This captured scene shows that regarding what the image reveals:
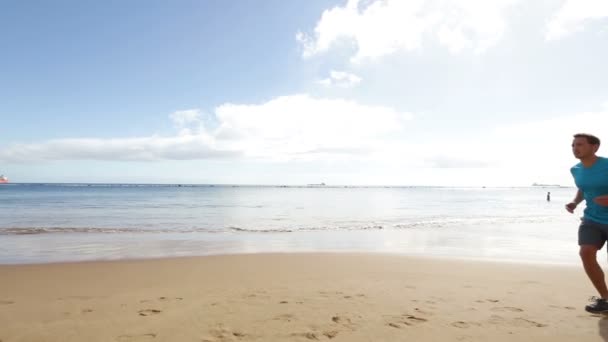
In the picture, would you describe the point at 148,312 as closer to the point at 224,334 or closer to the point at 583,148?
the point at 224,334

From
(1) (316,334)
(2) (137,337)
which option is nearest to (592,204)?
(1) (316,334)

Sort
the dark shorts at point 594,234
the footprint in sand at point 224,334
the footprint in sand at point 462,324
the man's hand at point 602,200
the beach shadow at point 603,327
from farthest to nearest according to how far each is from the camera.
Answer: the dark shorts at point 594,234 → the man's hand at point 602,200 → the footprint in sand at point 462,324 → the beach shadow at point 603,327 → the footprint in sand at point 224,334

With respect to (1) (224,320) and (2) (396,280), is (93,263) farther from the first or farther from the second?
(2) (396,280)

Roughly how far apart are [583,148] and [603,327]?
2251mm

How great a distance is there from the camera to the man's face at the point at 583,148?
15.2ft

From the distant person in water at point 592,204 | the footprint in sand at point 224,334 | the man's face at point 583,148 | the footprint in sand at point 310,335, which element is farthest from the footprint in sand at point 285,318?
the man's face at point 583,148

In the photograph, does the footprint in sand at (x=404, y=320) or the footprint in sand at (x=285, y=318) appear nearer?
the footprint in sand at (x=404, y=320)

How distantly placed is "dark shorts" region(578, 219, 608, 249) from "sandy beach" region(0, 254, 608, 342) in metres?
0.97

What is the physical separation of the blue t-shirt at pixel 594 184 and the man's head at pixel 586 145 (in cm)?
14

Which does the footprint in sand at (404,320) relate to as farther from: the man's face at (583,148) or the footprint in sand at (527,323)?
the man's face at (583,148)

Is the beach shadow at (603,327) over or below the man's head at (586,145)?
below

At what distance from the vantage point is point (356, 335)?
154 inches

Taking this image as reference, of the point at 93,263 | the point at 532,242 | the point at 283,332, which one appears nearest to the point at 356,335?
the point at 283,332

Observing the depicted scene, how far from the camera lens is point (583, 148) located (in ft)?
15.3
